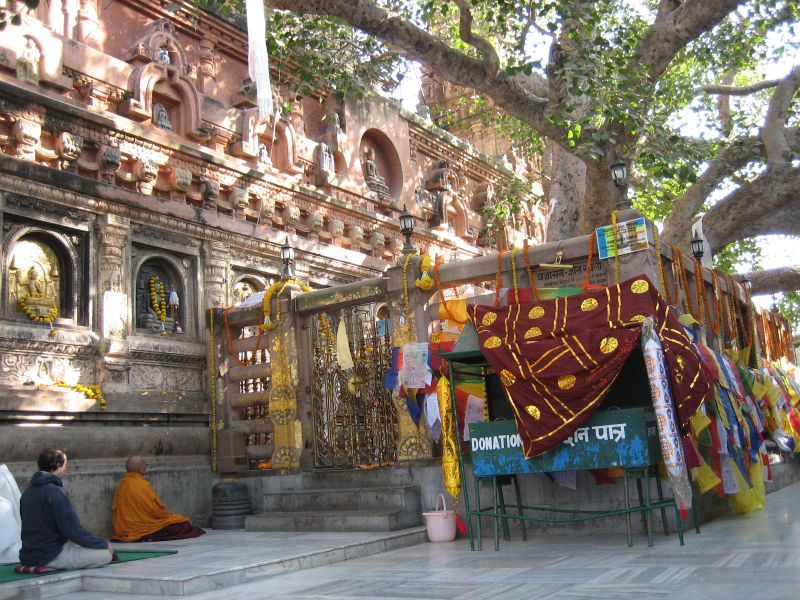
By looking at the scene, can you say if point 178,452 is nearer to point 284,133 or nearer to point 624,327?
point 284,133

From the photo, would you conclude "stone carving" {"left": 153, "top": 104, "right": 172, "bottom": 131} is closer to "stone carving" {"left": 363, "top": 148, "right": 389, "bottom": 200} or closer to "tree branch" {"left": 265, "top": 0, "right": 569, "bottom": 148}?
"tree branch" {"left": 265, "top": 0, "right": 569, "bottom": 148}

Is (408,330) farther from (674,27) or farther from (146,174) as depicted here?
(674,27)

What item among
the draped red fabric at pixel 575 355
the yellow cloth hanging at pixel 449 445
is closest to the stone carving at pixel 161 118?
the yellow cloth hanging at pixel 449 445

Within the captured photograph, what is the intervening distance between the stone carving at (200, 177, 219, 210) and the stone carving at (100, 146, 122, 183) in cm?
138

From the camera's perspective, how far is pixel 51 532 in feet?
23.4

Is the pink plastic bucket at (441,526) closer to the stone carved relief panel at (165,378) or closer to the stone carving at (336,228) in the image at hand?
the stone carved relief panel at (165,378)

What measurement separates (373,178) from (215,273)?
4522 millimetres

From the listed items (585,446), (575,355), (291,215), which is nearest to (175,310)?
(291,215)

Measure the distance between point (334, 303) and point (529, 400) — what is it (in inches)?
151

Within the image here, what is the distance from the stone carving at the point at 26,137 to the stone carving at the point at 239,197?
3.00 metres

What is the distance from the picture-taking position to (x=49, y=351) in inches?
388

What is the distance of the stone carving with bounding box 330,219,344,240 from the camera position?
14.2m

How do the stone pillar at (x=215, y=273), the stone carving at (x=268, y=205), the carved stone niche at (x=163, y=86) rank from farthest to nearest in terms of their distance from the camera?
the stone carving at (x=268, y=205), the stone pillar at (x=215, y=273), the carved stone niche at (x=163, y=86)

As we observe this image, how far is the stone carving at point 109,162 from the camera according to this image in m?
10.8
